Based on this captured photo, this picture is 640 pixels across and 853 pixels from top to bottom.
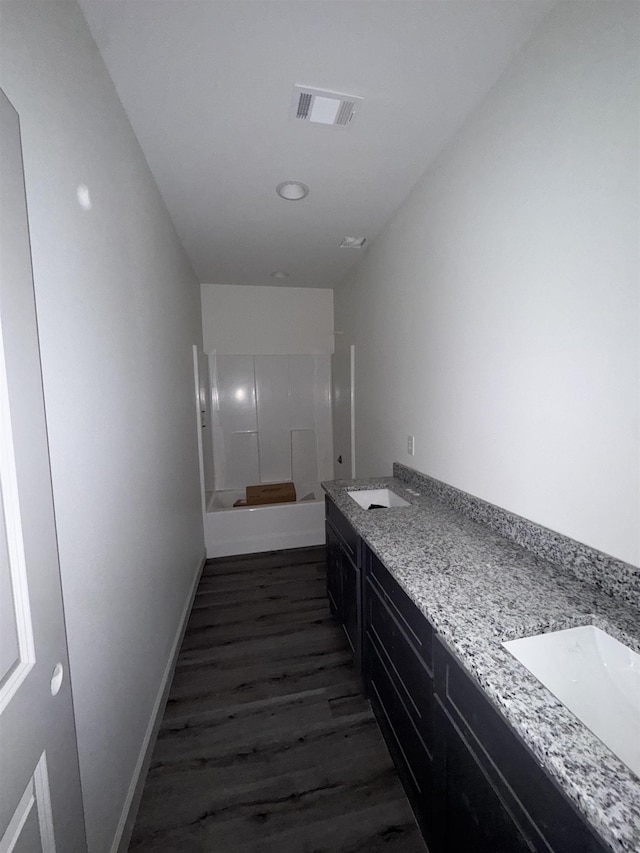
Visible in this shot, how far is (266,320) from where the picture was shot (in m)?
3.75

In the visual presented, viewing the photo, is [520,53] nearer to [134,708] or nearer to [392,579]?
[392,579]

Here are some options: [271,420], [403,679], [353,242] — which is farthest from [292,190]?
[271,420]

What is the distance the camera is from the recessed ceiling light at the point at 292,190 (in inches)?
73.6

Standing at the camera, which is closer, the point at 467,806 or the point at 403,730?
the point at 467,806

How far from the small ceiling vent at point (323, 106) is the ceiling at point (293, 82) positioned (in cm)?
3

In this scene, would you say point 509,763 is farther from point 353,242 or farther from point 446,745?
point 353,242

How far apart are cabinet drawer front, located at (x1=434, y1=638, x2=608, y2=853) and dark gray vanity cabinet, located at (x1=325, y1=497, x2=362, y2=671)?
72 cm

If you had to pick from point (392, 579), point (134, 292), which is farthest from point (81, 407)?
point (392, 579)

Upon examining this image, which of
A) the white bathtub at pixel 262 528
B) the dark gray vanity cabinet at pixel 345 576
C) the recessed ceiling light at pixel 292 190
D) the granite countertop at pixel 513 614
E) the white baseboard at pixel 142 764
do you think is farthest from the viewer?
the white bathtub at pixel 262 528

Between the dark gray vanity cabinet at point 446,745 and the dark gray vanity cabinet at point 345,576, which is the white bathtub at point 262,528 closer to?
the dark gray vanity cabinet at point 345,576

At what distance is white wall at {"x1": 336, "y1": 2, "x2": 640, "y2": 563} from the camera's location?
2.93 feet

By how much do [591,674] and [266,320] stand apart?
368cm

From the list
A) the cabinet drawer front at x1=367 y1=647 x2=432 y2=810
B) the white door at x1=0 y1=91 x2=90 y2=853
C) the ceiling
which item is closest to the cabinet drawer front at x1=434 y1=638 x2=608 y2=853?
the cabinet drawer front at x1=367 y1=647 x2=432 y2=810

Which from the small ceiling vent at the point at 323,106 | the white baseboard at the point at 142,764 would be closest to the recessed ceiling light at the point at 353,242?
the small ceiling vent at the point at 323,106
